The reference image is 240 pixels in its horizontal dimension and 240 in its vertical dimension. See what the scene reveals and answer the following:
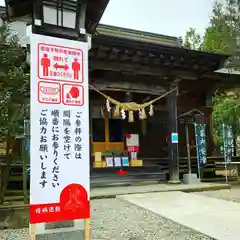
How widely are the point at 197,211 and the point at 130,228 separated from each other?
5.69 feet

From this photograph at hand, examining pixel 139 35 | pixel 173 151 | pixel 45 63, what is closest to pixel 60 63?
pixel 45 63

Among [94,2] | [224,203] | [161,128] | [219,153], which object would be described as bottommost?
[224,203]

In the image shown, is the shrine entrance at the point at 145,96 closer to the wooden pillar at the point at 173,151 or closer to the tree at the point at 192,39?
the wooden pillar at the point at 173,151

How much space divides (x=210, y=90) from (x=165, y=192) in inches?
220

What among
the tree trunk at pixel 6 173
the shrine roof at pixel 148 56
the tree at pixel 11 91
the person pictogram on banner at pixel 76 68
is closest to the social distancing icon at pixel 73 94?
the person pictogram on banner at pixel 76 68

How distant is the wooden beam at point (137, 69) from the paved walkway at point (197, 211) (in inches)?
154

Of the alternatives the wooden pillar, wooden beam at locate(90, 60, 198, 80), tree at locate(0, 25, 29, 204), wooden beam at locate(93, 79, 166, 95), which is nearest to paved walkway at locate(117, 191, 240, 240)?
the wooden pillar

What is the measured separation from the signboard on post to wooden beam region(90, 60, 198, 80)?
20.5ft

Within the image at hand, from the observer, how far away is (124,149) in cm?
1215

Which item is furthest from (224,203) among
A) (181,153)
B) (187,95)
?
(187,95)

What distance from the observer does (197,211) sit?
243 inches

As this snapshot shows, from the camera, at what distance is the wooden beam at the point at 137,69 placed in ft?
31.5

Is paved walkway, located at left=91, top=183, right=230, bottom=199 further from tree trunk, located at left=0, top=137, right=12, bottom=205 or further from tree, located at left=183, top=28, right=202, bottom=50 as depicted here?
tree, located at left=183, top=28, right=202, bottom=50

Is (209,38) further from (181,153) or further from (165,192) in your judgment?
(165,192)
